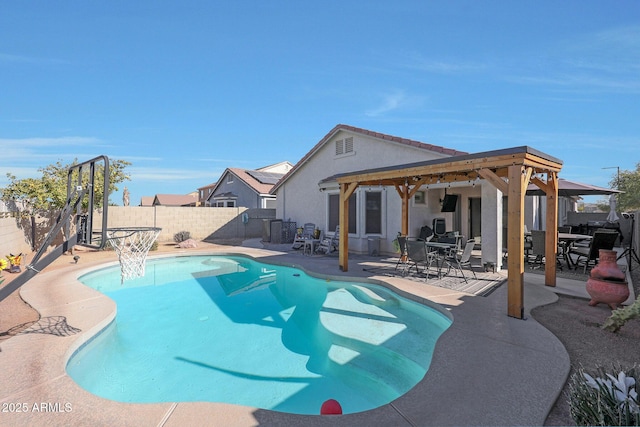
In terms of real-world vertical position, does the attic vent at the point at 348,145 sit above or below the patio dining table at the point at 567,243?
above

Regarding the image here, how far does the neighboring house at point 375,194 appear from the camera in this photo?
1189cm

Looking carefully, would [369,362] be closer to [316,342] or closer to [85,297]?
[316,342]

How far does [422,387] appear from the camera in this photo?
10.3ft

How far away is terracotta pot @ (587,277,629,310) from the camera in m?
5.46

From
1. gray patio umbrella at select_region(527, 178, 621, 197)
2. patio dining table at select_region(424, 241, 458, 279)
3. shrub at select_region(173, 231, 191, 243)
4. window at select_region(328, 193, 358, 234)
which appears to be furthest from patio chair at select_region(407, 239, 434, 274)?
shrub at select_region(173, 231, 191, 243)

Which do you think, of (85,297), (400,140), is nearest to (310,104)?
(400,140)

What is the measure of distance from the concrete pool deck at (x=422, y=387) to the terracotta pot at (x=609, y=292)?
1.25m

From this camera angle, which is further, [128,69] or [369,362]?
[128,69]

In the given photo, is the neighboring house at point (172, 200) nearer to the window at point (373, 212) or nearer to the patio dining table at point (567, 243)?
the window at point (373, 212)

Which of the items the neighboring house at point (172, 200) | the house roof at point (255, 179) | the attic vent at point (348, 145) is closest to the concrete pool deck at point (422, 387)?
the attic vent at point (348, 145)

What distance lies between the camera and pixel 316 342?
5.55 m

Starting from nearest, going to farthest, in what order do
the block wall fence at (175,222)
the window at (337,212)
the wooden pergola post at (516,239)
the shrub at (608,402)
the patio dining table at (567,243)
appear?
the shrub at (608,402) → the wooden pergola post at (516,239) → the patio dining table at (567,243) → the block wall fence at (175,222) → the window at (337,212)

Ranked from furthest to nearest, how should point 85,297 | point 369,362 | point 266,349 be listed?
point 85,297, point 266,349, point 369,362

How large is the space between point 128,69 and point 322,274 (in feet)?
38.1
